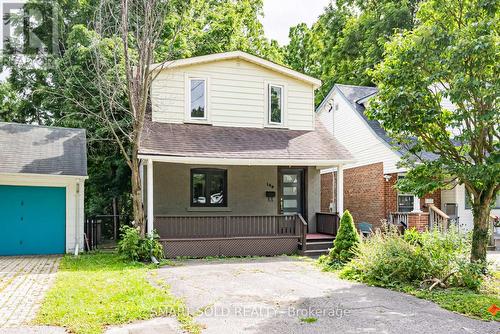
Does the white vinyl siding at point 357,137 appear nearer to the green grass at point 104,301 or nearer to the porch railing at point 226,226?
the porch railing at point 226,226

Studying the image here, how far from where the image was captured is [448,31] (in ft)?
29.5

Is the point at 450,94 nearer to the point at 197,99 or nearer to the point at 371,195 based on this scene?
the point at 197,99

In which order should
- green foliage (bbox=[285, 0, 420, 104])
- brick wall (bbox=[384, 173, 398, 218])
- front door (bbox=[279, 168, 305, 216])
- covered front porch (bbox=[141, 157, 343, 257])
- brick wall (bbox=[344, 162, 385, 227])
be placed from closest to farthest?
covered front porch (bbox=[141, 157, 343, 257]) → front door (bbox=[279, 168, 305, 216]) → brick wall (bbox=[384, 173, 398, 218]) → brick wall (bbox=[344, 162, 385, 227]) → green foliage (bbox=[285, 0, 420, 104])

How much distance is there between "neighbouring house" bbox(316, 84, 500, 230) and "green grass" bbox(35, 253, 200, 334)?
940cm

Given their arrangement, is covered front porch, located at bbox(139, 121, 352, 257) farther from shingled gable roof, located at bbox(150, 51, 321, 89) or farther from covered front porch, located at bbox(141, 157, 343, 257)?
shingled gable roof, located at bbox(150, 51, 321, 89)

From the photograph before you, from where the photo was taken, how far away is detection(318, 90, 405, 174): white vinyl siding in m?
16.4

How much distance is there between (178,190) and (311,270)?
17.3 feet

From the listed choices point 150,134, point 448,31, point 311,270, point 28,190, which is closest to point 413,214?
point 311,270

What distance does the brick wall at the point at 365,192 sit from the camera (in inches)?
654

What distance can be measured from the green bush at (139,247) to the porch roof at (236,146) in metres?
2.10

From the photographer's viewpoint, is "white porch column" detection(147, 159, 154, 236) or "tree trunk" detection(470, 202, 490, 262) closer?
"tree trunk" detection(470, 202, 490, 262)

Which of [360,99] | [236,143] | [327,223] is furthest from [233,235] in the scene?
[360,99]

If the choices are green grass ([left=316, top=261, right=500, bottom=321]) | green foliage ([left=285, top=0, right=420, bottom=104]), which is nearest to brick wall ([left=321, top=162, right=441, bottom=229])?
green grass ([left=316, top=261, right=500, bottom=321])

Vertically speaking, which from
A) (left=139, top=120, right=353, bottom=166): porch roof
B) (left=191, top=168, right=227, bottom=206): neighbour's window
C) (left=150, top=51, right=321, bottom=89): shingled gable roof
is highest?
(left=150, top=51, right=321, bottom=89): shingled gable roof
